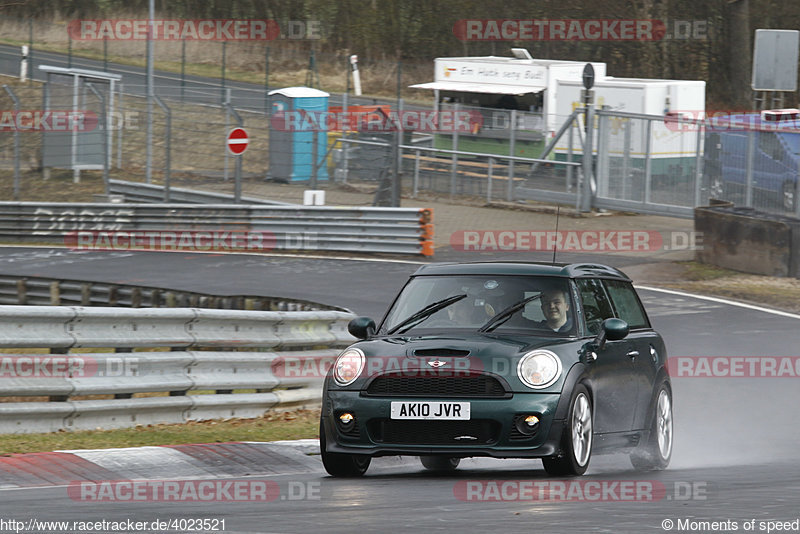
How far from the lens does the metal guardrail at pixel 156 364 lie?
8.75m

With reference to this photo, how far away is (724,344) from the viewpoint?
15211mm

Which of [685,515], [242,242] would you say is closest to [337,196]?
[242,242]

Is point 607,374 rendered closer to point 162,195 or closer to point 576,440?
point 576,440

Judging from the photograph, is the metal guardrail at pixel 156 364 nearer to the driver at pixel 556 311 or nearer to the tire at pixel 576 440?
the driver at pixel 556 311

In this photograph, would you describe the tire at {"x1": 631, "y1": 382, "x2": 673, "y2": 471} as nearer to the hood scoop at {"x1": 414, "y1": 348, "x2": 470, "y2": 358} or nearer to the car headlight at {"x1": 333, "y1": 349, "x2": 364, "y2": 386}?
the hood scoop at {"x1": 414, "y1": 348, "x2": 470, "y2": 358}

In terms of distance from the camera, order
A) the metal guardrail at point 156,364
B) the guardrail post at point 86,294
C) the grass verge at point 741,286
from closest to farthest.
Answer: the metal guardrail at point 156,364 → the guardrail post at point 86,294 → the grass verge at point 741,286

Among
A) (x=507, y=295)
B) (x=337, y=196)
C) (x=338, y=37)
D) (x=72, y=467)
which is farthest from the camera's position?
(x=338, y=37)

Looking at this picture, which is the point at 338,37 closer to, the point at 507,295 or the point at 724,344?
the point at 724,344

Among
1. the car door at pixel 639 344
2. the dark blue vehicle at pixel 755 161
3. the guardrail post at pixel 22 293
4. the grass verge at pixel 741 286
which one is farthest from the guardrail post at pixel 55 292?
the dark blue vehicle at pixel 755 161

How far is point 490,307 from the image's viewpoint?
8.35 metres

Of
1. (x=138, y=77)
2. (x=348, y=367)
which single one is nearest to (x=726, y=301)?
(x=348, y=367)

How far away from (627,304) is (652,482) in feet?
6.21

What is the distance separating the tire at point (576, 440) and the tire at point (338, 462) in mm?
1174

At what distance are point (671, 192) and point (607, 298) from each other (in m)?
18.6
